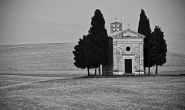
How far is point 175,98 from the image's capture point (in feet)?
A: 73.8

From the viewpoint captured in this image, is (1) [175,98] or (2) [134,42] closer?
(1) [175,98]

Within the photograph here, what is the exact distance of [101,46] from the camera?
45531mm

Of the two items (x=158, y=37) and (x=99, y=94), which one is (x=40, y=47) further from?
(x=99, y=94)

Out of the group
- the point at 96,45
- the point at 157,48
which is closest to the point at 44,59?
the point at 96,45

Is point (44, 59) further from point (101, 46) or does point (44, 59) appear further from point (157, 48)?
point (157, 48)

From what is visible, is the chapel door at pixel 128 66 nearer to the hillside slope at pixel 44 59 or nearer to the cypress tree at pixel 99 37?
the cypress tree at pixel 99 37

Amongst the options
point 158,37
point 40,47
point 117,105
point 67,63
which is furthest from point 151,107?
point 40,47

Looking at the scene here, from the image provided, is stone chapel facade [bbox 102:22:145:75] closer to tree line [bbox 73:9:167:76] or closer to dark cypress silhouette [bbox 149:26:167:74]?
tree line [bbox 73:9:167:76]

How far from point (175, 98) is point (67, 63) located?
61914mm

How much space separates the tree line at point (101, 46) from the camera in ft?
148

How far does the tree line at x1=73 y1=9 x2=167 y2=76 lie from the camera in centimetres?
4525

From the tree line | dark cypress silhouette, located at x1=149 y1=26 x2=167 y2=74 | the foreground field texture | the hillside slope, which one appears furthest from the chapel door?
the hillside slope

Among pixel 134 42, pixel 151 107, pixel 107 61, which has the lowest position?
pixel 151 107

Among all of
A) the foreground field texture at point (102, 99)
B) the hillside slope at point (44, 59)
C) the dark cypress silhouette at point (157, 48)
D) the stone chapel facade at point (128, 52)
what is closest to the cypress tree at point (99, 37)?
the stone chapel facade at point (128, 52)
